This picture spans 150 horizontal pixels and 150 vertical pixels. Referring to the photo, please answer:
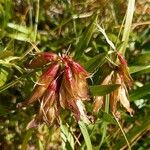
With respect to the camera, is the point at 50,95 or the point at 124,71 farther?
the point at 124,71

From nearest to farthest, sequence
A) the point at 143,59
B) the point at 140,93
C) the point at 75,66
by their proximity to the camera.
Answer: the point at 75,66
the point at 140,93
the point at 143,59

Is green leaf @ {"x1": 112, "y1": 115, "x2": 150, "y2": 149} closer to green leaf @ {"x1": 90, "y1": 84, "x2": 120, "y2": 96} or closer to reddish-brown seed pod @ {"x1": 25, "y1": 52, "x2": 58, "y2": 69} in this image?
green leaf @ {"x1": 90, "y1": 84, "x2": 120, "y2": 96}

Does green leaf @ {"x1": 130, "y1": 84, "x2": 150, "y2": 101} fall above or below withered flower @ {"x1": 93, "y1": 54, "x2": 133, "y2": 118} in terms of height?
below

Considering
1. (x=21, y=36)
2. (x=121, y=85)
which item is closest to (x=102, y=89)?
(x=121, y=85)

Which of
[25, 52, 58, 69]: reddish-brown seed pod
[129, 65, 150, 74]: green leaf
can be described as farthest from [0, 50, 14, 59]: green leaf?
[129, 65, 150, 74]: green leaf

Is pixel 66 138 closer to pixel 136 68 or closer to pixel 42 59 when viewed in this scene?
pixel 136 68

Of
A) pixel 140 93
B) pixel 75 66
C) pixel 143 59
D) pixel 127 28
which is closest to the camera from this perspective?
pixel 75 66

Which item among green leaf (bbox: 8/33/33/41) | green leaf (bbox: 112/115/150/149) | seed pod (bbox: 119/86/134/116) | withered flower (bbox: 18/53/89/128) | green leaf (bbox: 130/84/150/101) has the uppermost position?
green leaf (bbox: 8/33/33/41)
